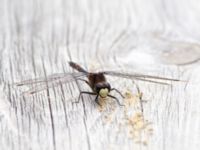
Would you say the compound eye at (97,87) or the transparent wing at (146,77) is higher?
the transparent wing at (146,77)

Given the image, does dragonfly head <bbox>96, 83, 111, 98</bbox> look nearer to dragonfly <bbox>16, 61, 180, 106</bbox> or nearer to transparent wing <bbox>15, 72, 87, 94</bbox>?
dragonfly <bbox>16, 61, 180, 106</bbox>

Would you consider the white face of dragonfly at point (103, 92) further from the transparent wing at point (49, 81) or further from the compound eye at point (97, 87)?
the transparent wing at point (49, 81)

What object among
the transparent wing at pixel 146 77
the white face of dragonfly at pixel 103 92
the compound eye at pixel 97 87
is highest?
the transparent wing at pixel 146 77

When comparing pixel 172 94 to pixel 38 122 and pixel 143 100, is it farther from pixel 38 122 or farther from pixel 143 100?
pixel 38 122

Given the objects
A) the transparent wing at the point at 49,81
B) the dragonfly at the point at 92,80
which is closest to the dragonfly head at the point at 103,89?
the dragonfly at the point at 92,80

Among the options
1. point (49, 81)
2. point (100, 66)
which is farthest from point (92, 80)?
point (49, 81)

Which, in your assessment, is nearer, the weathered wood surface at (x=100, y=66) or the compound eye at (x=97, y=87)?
the weathered wood surface at (x=100, y=66)

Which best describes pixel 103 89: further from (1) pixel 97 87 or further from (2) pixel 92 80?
(2) pixel 92 80
